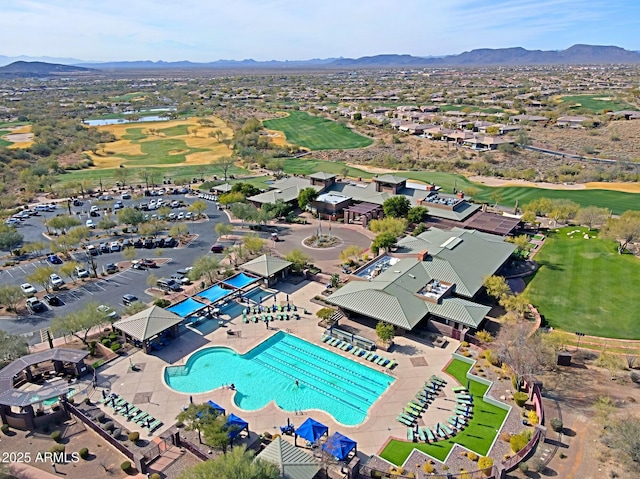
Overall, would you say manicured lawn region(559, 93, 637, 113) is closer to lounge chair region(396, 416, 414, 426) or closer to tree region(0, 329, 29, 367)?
lounge chair region(396, 416, 414, 426)

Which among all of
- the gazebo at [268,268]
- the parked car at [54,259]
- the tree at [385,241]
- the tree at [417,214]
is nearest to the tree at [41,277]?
the parked car at [54,259]

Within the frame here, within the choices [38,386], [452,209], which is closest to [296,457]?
[38,386]

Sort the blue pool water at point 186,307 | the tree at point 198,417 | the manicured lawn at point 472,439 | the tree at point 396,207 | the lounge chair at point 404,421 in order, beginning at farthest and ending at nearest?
the tree at point 396,207 → the blue pool water at point 186,307 → the lounge chair at point 404,421 → the manicured lawn at point 472,439 → the tree at point 198,417

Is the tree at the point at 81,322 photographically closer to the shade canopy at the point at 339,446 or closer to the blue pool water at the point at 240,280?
the blue pool water at the point at 240,280

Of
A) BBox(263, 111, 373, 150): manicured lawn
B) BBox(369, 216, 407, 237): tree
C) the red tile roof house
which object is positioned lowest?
BBox(369, 216, 407, 237): tree

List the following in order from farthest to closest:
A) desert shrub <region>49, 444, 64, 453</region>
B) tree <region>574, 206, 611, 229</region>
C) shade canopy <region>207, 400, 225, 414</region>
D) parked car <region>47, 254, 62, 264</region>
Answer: tree <region>574, 206, 611, 229</region> < parked car <region>47, 254, 62, 264</region> < shade canopy <region>207, 400, 225, 414</region> < desert shrub <region>49, 444, 64, 453</region>

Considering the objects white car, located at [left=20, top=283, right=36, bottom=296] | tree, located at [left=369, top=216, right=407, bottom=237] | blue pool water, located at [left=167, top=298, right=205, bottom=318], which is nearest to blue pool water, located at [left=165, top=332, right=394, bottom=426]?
blue pool water, located at [left=167, top=298, right=205, bottom=318]

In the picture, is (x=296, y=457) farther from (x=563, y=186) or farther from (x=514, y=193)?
(x=563, y=186)
